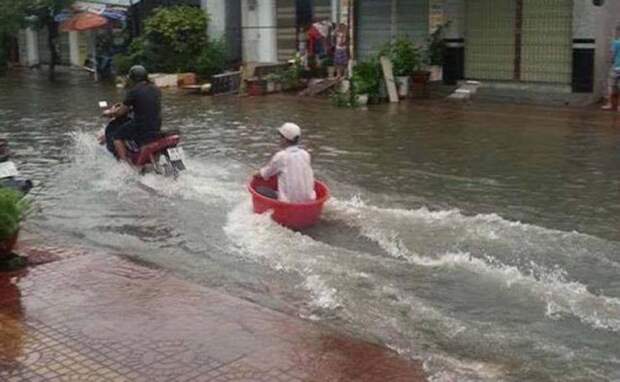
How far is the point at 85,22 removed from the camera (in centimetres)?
3078

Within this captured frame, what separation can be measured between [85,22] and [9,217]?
24910mm

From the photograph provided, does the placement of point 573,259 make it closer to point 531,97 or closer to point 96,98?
point 531,97

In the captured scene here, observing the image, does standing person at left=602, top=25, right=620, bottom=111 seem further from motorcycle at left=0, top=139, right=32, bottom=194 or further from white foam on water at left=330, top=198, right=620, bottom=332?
motorcycle at left=0, top=139, right=32, bottom=194

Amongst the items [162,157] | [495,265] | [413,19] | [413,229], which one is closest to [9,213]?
[413,229]

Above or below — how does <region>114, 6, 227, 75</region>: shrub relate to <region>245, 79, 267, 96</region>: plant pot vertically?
above

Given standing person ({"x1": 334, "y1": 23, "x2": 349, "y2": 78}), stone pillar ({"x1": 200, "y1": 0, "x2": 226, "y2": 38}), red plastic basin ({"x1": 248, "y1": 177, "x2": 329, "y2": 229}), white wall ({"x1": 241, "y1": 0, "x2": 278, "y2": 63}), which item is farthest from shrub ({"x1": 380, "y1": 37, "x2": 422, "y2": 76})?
red plastic basin ({"x1": 248, "y1": 177, "x2": 329, "y2": 229})

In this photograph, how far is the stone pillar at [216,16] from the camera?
28719mm

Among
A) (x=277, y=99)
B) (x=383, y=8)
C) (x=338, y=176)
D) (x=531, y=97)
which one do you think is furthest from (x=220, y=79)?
(x=338, y=176)

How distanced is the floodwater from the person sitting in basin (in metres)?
0.39

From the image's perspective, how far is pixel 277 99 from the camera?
880 inches

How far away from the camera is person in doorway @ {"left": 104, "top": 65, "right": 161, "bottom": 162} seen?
11.9 meters

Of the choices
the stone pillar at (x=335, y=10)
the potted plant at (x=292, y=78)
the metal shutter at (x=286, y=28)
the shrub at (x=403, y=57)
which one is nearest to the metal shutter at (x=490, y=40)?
the shrub at (x=403, y=57)

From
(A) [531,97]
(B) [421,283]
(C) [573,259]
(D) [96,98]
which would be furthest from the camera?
(D) [96,98]

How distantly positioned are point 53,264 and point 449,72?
52.2ft
